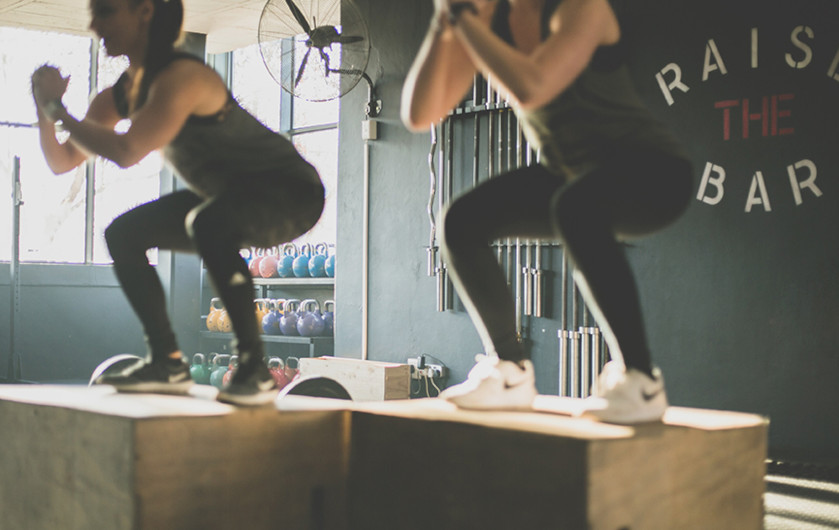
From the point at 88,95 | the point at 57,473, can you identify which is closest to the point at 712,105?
the point at 57,473

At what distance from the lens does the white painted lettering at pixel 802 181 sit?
3.95 metres

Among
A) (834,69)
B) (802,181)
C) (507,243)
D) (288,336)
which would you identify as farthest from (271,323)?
(834,69)

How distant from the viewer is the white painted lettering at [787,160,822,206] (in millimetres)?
3949

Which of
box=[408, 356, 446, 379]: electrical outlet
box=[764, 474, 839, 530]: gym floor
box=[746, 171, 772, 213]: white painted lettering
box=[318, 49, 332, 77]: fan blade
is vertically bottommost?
box=[764, 474, 839, 530]: gym floor

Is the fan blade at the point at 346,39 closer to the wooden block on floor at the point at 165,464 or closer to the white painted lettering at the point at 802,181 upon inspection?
the white painted lettering at the point at 802,181

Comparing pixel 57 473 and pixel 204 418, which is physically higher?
pixel 204 418

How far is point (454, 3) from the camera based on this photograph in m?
1.58

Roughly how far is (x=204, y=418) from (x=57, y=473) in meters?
0.42

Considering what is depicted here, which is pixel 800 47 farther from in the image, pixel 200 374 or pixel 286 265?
pixel 200 374

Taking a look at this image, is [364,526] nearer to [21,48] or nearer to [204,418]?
[204,418]

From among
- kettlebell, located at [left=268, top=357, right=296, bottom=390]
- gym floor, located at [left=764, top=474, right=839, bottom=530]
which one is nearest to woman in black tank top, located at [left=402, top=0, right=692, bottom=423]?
gym floor, located at [left=764, top=474, right=839, bottom=530]

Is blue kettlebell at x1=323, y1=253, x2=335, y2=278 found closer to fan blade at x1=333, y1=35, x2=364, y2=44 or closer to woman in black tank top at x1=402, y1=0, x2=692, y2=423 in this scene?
fan blade at x1=333, y1=35, x2=364, y2=44

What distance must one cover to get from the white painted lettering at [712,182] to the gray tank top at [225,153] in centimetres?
281

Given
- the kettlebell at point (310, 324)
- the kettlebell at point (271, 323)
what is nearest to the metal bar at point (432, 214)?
the kettlebell at point (310, 324)
